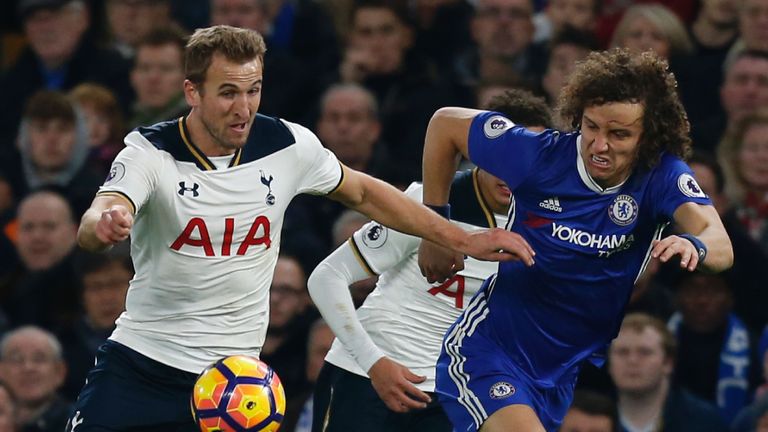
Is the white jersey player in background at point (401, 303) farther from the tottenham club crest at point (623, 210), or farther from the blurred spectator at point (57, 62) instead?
the blurred spectator at point (57, 62)

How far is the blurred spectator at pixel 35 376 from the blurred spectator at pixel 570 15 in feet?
13.1

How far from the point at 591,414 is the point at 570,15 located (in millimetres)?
3629

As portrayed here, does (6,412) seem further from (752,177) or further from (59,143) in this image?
(752,177)

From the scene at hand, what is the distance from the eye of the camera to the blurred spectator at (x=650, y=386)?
913 cm

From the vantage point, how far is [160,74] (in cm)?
1185

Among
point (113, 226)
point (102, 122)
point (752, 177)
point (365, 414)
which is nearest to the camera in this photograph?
point (113, 226)

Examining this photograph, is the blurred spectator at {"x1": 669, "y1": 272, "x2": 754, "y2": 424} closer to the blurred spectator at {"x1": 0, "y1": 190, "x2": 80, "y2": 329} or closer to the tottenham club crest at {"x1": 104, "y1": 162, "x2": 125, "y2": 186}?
the blurred spectator at {"x1": 0, "y1": 190, "x2": 80, "y2": 329}

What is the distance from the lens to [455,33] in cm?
1228

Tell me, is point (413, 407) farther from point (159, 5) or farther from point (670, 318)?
point (159, 5)

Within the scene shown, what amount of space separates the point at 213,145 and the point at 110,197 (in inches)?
24.3

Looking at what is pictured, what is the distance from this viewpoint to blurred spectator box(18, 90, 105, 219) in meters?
11.6

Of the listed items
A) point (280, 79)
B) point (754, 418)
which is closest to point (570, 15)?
point (280, 79)

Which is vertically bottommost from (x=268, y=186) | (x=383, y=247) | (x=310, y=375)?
(x=310, y=375)

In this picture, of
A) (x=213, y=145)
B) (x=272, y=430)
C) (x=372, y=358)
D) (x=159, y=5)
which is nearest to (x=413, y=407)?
(x=372, y=358)
